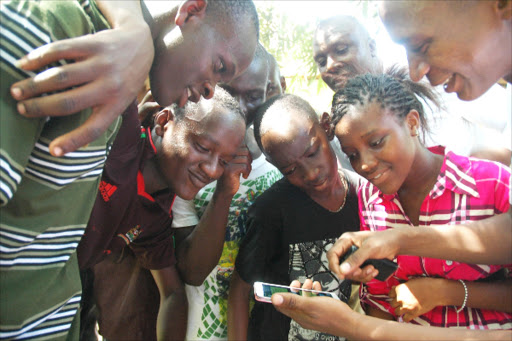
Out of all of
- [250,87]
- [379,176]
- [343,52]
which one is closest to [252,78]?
[250,87]

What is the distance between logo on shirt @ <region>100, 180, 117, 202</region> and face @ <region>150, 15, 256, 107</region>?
16.0 inches

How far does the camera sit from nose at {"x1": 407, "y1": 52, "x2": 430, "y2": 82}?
4.47ft

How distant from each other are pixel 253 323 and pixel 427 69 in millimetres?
1670

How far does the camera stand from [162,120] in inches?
87.1

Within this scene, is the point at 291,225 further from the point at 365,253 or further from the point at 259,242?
the point at 365,253

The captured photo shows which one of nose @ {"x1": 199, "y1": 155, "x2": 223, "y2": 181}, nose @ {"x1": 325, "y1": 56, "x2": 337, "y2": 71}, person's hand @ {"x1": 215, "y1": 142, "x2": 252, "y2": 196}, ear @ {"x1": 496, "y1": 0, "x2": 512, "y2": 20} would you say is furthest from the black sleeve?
ear @ {"x1": 496, "y1": 0, "x2": 512, "y2": 20}

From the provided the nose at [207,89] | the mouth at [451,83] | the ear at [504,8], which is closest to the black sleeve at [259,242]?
the nose at [207,89]

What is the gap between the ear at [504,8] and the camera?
3.68 feet

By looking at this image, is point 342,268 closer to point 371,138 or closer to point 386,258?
point 386,258

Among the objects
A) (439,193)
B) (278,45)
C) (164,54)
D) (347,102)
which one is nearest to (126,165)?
(164,54)

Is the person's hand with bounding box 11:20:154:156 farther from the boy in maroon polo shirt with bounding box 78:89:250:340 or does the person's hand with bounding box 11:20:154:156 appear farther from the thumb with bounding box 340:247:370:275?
the thumb with bounding box 340:247:370:275

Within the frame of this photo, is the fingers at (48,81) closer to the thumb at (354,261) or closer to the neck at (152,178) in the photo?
the thumb at (354,261)

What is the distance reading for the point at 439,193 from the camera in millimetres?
1697

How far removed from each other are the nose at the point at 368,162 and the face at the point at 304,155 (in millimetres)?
340
